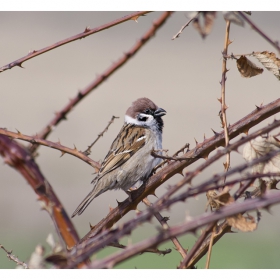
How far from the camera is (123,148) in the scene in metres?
4.00

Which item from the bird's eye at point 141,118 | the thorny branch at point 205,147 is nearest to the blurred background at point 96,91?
the bird's eye at point 141,118

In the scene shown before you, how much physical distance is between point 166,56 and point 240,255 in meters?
11.2

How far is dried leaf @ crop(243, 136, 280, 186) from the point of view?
1263mm

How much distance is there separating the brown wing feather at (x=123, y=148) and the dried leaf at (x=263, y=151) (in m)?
2.56

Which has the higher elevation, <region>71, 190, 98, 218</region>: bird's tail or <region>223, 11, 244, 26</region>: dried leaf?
<region>71, 190, 98, 218</region>: bird's tail

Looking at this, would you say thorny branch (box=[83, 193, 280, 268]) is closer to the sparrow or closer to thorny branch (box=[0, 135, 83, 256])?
thorny branch (box=[0, 135, 83, 256])

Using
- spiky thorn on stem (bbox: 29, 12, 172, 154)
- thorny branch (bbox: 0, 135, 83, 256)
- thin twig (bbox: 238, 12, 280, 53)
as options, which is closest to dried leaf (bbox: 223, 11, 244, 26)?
thin twig (bbox: 238, 12, 280, 53)

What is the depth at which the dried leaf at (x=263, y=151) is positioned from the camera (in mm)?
1263

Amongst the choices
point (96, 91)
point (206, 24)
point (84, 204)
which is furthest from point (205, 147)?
point (96, 91)

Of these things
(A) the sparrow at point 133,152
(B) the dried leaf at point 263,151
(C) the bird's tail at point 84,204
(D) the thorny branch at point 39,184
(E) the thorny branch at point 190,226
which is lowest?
(E) the thorny branch at point 190,226

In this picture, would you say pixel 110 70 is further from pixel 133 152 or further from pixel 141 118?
pixel 141 118

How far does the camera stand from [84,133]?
45.8ft

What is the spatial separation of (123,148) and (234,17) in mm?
2896

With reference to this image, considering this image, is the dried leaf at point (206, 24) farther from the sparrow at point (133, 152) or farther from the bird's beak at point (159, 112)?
the bird's beak at point (159, 112)
